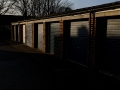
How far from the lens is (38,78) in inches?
345

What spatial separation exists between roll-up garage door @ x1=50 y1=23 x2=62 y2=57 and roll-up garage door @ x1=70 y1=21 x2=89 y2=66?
1474mm

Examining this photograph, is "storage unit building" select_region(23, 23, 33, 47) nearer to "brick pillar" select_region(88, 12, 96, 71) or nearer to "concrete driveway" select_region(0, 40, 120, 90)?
"concrete driveway" select_region(0, 40, 120, 90)

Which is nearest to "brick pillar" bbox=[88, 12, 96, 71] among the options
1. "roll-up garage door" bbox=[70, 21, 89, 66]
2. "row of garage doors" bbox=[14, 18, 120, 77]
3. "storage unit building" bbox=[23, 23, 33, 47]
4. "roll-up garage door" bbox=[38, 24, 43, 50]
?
"row of garage doors" bbox=[14, 18, 120, 77]

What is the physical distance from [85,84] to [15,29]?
25.8 meters

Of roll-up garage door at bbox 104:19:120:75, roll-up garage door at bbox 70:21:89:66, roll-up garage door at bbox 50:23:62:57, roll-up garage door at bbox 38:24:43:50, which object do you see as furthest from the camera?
roll-up garage door at bbox 38:24:43:50

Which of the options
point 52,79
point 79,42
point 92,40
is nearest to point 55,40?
point 79,42

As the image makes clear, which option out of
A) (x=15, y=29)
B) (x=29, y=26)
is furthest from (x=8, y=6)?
(x=29, y=26)

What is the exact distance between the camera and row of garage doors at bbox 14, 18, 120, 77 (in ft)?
30.3

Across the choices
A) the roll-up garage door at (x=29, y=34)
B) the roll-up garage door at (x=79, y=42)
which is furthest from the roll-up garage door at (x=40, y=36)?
the roll-up garage door at (x=79, y=42)

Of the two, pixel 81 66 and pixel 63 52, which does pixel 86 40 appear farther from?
pixel 63 52

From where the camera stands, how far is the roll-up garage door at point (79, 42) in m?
11.6

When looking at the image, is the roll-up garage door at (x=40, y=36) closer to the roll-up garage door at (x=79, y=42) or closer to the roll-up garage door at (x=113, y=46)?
the roll-up garage door at (x=79, y=42)

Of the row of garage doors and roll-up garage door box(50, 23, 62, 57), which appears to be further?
roll-up garage door box(50, 23, 62, 57)

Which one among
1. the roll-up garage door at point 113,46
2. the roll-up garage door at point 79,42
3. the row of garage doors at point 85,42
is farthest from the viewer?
the roll-up garage door at point 79,42
